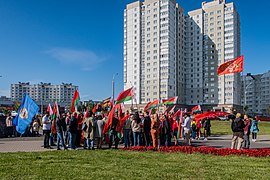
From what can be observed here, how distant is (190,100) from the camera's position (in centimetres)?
10338

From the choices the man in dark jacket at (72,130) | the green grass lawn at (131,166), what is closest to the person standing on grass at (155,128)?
the green grass lawn at (131,166)

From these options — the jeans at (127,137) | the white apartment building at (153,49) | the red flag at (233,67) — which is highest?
the white apartment building at (153,49)

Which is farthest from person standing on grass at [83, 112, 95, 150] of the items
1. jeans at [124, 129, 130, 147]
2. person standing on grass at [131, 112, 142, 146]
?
person standing on grass at [131, 112, 142, 146]

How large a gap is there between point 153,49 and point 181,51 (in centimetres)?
1246

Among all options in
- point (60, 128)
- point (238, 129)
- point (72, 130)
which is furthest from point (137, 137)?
point (238, 129)

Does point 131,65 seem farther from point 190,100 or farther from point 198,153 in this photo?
point 198,153

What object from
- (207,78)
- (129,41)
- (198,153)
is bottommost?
(198,153)

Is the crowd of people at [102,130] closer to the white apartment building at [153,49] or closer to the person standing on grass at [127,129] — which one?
the person standing on grass at [127,129]

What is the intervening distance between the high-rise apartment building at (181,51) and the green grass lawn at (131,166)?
8202 centimetres

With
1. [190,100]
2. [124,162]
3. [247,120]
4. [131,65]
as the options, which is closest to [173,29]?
[131,65]

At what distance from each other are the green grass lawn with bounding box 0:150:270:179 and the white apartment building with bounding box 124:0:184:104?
81.8 metres

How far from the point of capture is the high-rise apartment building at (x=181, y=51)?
95250mm

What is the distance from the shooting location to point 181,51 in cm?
10356

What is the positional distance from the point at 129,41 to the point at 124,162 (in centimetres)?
9313
